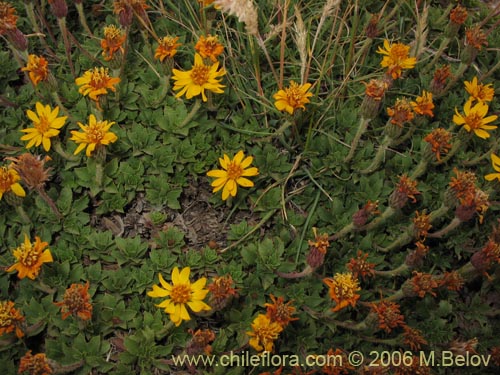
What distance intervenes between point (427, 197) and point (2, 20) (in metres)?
2.54

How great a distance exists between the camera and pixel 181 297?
2.54 m

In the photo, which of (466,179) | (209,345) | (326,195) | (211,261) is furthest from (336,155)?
(209,345)

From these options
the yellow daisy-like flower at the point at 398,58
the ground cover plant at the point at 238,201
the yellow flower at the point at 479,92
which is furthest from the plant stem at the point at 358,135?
the yellow flower at the point at 479,92

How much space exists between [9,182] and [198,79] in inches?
44.4

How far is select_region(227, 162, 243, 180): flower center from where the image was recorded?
9.55 feet

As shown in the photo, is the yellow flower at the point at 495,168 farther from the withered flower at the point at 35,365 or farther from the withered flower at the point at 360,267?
the withered flower at the point at 35,365

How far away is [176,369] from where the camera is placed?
269 cm

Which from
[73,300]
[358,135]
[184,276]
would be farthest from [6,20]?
[358,135]

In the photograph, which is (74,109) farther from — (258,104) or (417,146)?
(417,146)

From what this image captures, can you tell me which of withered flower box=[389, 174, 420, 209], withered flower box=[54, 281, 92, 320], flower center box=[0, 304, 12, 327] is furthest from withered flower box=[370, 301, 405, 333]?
flower center box=[0, 304, 12, 327]

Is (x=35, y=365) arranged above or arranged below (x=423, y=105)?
below

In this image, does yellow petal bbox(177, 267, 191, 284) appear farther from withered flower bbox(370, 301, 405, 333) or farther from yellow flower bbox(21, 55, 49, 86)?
yellow flower bbox(21, 55, 49, 86)

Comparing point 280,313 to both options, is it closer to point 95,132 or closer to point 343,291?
point 343,291

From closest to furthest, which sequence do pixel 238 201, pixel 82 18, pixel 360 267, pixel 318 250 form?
pixel 318 250, pixel 360 267, pixel 238 201, pixel 82 18
